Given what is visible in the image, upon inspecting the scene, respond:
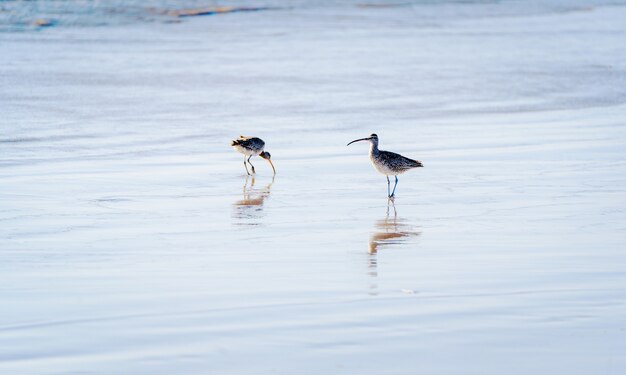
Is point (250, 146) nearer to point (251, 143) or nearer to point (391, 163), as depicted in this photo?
point (251, 143)

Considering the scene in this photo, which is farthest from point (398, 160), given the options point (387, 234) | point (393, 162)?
point (387, 234)

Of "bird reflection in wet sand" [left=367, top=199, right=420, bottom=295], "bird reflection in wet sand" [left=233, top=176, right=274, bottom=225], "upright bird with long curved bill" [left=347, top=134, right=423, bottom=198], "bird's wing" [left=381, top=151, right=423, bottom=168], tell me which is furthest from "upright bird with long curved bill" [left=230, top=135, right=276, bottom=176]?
"bird reflection in wet sand" [left=367, top=199, right=420, bottom=295]

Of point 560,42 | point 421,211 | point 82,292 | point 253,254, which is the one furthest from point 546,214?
point 560,42

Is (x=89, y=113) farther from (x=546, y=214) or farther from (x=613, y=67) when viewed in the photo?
(x=613, y=67)

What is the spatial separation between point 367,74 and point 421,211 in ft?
45.6

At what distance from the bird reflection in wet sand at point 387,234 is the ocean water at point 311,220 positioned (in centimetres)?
5

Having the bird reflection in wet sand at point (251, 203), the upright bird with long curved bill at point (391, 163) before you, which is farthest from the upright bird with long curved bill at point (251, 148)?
the upright bird with long curved bill at point (391, 163)

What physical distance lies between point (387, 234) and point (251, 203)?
2011 millimetres

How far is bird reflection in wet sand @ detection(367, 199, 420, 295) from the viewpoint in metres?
8.64

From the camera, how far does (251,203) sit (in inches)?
443

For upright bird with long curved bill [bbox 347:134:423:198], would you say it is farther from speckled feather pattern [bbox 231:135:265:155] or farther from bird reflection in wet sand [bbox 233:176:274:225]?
speckled feather pattern [bbox 231:135:265:155]

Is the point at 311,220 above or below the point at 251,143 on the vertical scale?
below

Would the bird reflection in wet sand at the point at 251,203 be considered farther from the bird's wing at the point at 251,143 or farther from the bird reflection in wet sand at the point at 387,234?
the bird reflection in wet sand at the point at 387,234

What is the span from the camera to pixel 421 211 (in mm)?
10672
